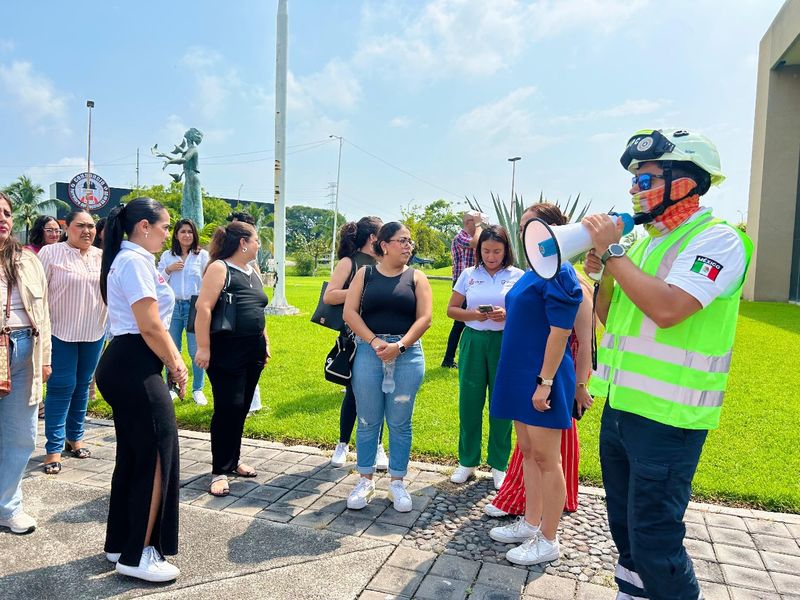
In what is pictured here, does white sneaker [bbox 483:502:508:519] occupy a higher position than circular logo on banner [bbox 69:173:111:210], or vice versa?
circular logo on banner [bbox 69:173:111:210]

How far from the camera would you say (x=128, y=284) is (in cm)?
292

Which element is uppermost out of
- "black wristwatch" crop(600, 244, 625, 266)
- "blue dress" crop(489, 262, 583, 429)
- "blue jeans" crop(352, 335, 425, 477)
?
"black wristwatch" crop(600, 244, 625, 266)

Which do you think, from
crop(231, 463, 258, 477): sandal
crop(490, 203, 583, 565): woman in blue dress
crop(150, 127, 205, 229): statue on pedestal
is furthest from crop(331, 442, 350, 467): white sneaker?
crop(150, 127, 205, 229): statue on pedestal

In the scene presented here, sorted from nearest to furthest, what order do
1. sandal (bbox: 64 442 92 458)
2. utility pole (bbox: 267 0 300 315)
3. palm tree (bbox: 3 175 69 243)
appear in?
1. sandal (bbox: 64 442 92 458)
2. utility pole (bbox: 267 0 300 315)
3. palm tree (bbox: 3 175 69 243)

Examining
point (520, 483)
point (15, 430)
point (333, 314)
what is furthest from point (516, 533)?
point (15, 430)

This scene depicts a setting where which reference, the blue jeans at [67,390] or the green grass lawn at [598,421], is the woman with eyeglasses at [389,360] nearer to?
the green grass lawn at [598,421]

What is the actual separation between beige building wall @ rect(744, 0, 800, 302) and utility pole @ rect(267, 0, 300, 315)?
18.6 meters

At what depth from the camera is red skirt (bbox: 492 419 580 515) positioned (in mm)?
3742

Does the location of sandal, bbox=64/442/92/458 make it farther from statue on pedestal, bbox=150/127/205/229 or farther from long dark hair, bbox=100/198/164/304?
statue on pedestal, bbox=150/127/205/229

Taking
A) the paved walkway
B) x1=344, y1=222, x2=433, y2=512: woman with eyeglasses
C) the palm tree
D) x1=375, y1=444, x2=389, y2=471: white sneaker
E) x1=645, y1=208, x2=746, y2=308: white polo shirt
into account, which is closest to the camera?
x1=645, y1=208, x2=746, y2=308: white polo shirt

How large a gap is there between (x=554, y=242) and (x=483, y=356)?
1.99 metres

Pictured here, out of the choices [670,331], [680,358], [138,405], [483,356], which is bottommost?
[138,405]

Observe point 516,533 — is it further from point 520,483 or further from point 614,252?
point 614,252

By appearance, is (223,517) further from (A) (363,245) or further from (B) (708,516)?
(B) (708,516)
